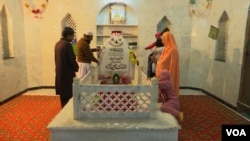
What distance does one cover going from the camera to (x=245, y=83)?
12.9 feet

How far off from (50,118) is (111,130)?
2196 millimetres

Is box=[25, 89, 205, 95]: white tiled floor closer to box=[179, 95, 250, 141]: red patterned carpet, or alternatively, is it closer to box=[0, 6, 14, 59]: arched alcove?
box=[179, 95, 250, 141]: red patterned carpet

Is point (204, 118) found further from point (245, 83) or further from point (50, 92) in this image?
point (50, 92)

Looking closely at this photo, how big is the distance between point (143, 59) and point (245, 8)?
8.75ft

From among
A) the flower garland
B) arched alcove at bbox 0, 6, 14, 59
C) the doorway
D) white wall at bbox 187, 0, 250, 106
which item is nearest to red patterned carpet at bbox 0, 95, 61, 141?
arched alcove at bbox 0, 6, 14, 59

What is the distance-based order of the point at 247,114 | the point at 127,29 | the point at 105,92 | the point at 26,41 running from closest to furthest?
the point at 105,92 < the point at 247,114 < the point at 26,41 < the point at 127,29

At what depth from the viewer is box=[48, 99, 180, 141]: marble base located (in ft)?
5.99

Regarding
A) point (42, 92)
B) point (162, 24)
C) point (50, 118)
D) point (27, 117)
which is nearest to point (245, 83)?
point (162, 24)

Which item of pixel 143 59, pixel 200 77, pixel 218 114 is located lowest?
pixel 218 114

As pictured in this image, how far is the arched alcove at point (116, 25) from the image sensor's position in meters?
5.89

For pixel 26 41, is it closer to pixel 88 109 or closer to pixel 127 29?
pixel 127 29

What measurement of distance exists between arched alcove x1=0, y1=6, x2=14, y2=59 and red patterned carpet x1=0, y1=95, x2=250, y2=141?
1.03 meters

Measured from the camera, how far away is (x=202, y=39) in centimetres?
576

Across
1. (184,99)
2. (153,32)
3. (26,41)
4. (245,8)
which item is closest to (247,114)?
(184,99)
